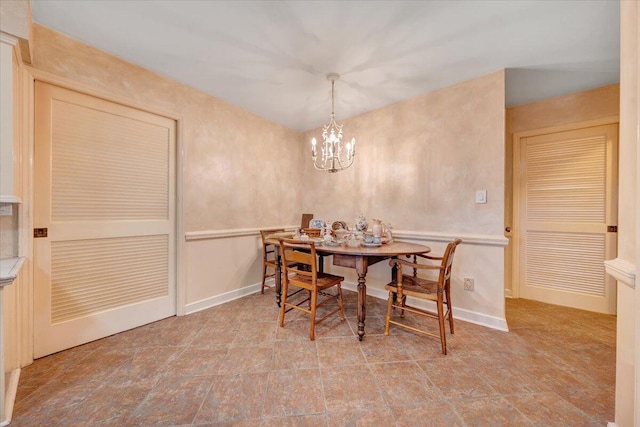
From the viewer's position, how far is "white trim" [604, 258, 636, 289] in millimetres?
937

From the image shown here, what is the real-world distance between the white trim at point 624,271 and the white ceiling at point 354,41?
165cm

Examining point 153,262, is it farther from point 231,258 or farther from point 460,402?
point 460,402

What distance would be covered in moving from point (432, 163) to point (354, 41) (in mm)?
1509

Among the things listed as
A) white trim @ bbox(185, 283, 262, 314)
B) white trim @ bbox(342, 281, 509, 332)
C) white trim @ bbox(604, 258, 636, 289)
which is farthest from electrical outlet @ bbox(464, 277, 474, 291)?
white trim @ bbox(185, 283, 262, 314)

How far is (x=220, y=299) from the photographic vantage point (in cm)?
293

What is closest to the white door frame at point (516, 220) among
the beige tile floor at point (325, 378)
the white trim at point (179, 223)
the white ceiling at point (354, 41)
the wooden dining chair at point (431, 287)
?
the white ceiling at point (354, 41)

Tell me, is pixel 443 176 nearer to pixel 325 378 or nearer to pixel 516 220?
pixel 516 220

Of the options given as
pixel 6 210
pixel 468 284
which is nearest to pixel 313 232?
pixel 468 284

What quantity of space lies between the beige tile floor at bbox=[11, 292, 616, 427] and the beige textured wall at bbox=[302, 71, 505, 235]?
111 cm

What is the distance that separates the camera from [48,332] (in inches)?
73.2

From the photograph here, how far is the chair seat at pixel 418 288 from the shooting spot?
1974 mm

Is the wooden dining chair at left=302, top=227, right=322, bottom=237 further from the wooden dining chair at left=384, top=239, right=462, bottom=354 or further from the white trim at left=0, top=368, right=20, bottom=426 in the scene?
the white trim at left=0, top=368, right=20, bottom=426

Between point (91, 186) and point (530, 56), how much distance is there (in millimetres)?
3920

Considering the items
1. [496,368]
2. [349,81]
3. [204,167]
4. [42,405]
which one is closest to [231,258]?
[204,167]
